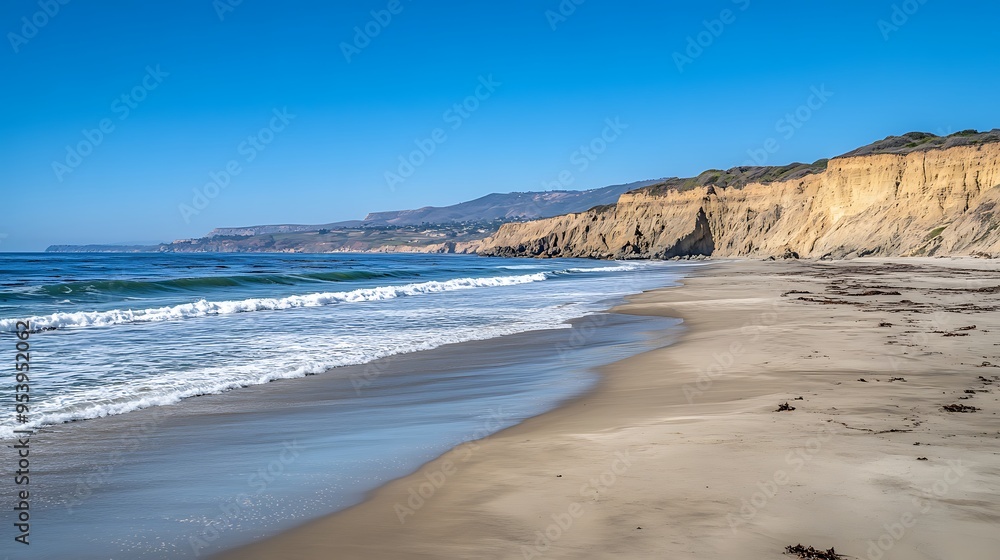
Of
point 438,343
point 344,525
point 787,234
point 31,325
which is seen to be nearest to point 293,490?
point 344,525

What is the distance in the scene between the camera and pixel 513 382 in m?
9.52

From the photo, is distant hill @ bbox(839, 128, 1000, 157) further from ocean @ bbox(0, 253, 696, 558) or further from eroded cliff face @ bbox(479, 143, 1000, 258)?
ocean @ bbox(0, 253, 696, 558)

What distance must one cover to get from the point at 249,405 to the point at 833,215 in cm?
6567

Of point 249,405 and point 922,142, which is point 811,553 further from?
point 922,142

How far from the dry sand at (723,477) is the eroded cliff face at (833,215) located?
44.0 m

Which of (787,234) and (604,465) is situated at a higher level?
(787,234)

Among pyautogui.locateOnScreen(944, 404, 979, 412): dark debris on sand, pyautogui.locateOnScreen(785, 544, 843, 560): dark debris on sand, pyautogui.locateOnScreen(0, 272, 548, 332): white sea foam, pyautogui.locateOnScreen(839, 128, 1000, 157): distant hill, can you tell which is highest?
pyautogui.locateOnScreen(839, 128, 1000, 157): distant hill

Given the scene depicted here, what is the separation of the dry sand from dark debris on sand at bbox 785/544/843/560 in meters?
0.07

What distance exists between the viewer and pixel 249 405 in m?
7.91

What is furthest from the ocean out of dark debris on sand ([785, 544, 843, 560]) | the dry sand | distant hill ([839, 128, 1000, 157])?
distant hill ([839, 128, 1000, 157])

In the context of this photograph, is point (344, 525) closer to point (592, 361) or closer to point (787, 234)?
point (592, 361)

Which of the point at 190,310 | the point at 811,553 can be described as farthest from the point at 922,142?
the point at 811,553

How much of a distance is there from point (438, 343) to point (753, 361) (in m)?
6.19

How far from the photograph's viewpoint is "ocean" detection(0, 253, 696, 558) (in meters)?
4.44
